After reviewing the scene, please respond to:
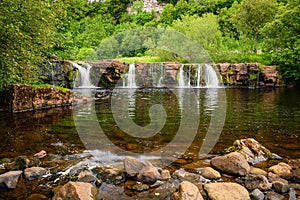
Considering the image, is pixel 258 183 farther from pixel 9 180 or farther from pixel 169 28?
pixel 169 28

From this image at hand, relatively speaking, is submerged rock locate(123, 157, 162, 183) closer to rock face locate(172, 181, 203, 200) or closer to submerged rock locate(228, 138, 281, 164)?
rock face locate(172, 181, 203, 200)

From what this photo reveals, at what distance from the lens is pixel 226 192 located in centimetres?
462

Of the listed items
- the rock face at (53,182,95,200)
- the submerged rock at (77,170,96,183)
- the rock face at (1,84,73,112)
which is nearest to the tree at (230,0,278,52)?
the rock face at (1,84,73,112)

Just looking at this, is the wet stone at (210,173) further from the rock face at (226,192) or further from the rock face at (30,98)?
the rock face at (30,98)

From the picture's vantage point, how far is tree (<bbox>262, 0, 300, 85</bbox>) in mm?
30516

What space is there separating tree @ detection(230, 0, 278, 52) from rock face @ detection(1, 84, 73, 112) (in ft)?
116

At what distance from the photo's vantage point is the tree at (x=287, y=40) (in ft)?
100

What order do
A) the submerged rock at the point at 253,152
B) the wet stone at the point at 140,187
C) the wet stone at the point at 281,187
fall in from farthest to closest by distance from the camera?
the submerged rock at the point at 253,152, the wet stone at the point at 140,187, the wet stone at the point at 281,187

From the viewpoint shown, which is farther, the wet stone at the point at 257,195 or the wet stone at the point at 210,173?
the wet stone at the point at 210,173

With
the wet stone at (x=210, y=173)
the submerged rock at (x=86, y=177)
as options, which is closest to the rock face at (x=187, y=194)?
the wet stone at (x=210, y=173)

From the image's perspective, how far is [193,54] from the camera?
38.4 metres

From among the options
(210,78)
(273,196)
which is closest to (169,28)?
(210,78)

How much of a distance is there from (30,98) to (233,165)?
38.9 feet

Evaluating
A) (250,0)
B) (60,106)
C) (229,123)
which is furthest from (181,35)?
(229,123)
